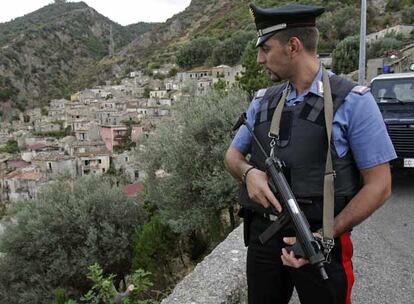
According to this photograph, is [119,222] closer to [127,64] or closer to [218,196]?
[218,196]

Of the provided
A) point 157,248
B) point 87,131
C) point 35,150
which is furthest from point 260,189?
point 87,131

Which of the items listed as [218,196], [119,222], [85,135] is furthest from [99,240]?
[85,135]

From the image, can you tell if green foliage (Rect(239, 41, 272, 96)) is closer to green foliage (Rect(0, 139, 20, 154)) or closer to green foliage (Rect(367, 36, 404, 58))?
green foliage (Rect(367, 36, 404, 58))

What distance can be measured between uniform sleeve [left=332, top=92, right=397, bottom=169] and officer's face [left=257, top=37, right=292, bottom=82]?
1.07 feet

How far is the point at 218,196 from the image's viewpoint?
8.31m

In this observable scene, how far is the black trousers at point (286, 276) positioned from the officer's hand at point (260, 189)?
0.19 metres

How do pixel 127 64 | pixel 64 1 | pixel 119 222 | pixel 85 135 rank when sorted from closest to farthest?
1. pixel 119 222
2. pixel 85 135
3. pixel 127 64
4. pixel 64 1

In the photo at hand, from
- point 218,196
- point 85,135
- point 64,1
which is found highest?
point 64,1

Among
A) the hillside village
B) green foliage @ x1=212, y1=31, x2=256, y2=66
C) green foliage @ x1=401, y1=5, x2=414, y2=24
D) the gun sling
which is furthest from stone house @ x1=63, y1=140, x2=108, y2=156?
the gun sling

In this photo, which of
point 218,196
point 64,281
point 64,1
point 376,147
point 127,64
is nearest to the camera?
point 376,147

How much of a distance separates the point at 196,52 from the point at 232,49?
11.8 m

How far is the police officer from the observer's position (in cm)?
163

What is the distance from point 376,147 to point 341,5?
211ft

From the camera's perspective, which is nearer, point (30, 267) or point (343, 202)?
point (343, 202)
